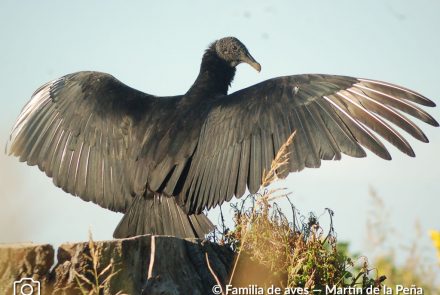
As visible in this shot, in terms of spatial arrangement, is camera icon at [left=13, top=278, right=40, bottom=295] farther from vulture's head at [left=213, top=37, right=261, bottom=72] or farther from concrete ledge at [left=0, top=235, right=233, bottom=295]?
vulture's head at [left=213, top=37, right=261, bottom=72]

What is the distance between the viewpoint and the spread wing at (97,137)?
5.32 metres

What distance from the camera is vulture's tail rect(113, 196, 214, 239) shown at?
5.03 metres

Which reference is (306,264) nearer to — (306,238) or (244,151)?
(306,238)

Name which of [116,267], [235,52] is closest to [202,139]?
[235,52]

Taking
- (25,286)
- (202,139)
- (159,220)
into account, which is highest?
(202,139)

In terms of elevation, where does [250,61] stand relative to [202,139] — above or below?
above

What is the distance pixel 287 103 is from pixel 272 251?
1.48 meters

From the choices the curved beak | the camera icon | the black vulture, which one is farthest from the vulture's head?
the camera icon

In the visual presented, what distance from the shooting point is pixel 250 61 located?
6.77m

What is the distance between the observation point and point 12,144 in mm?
6082

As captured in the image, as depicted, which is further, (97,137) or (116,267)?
(97,137)

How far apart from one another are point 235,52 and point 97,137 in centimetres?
168

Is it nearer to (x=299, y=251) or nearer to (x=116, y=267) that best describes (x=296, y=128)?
(x=299, y=251)

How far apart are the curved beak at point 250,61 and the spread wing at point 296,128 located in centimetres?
142
